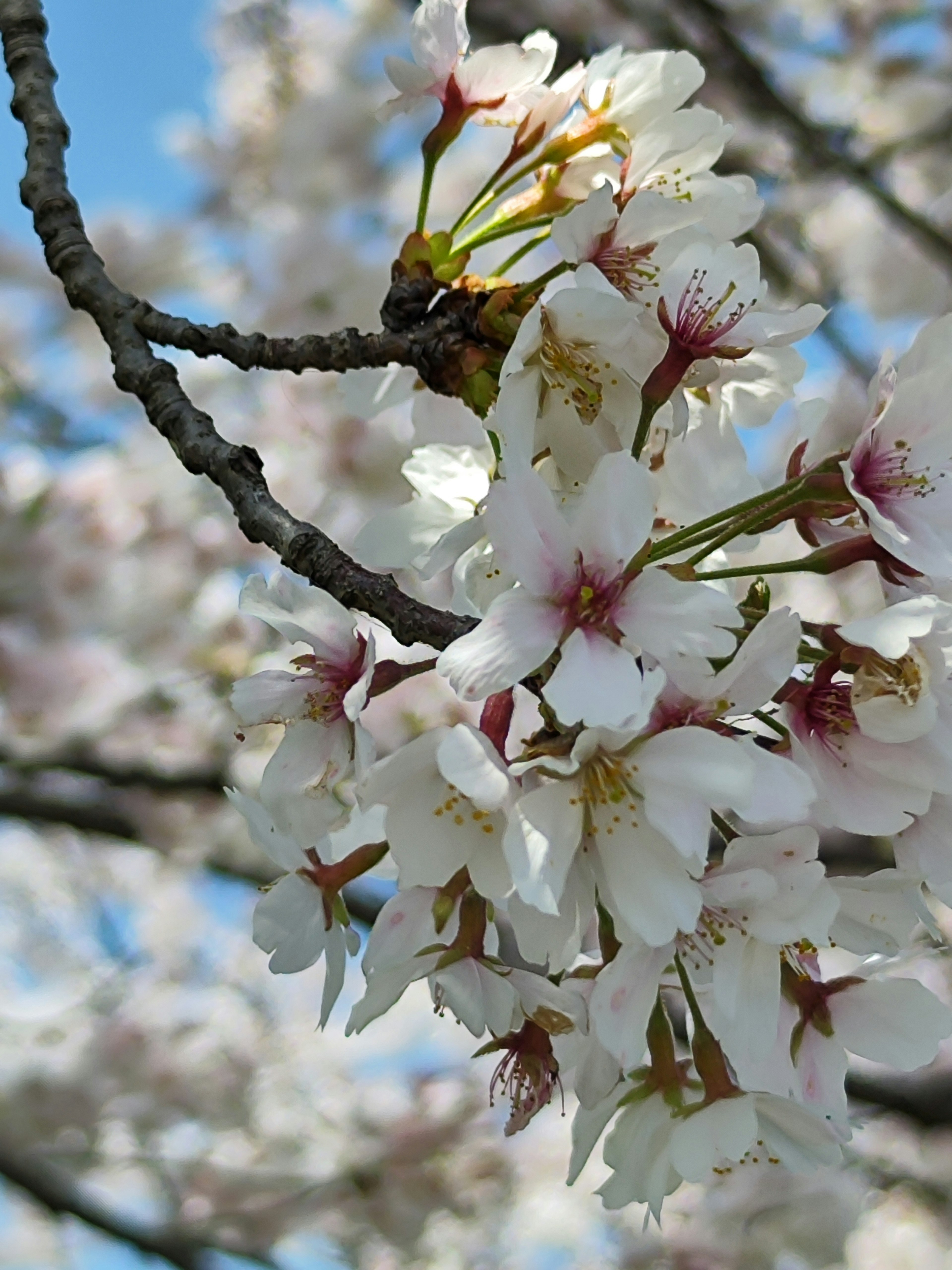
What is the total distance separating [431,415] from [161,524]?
237 cm

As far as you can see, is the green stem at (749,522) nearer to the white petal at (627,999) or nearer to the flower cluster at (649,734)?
the flower cluster at (649,734)

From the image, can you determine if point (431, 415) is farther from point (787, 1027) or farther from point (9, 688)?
point (9, 688)

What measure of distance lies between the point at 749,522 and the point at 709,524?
35mm

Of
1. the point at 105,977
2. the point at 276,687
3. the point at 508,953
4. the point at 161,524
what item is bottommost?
the point at 276,687

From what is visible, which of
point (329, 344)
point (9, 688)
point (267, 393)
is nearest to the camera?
point (329, 344)

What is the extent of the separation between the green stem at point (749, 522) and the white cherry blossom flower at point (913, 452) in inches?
1.5

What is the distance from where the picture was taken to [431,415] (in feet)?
3.64

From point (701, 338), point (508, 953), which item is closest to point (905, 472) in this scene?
point (701, 338)

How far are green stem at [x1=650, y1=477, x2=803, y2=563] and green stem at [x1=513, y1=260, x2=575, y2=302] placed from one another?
0.76 feet

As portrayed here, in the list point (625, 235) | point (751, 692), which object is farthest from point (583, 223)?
point (751, 692)

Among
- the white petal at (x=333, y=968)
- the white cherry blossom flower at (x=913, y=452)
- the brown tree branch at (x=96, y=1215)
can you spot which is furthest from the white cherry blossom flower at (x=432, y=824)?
the brown tree branch at (x=96, y=1215)

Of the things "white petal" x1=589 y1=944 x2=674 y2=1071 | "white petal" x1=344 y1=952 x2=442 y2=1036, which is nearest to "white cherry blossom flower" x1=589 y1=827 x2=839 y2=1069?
"white petal" x1=589 y1=944 x2=674 y2=1071

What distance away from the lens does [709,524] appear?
0.77 metres

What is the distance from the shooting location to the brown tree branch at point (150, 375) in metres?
0.78
